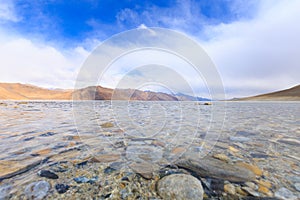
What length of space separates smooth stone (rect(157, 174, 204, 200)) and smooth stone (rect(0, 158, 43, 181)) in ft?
5.34

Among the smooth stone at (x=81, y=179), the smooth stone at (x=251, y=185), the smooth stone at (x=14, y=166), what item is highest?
the smooth stone at (x=251, y=185)

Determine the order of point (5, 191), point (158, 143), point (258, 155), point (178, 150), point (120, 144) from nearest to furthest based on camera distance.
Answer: point (5, 191)
point (258, 155)
point (178, 150)
point (120, 144)
point (158, 143)

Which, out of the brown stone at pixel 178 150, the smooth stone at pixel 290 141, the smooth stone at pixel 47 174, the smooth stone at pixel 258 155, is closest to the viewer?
the smooth stone at pixel 47 174

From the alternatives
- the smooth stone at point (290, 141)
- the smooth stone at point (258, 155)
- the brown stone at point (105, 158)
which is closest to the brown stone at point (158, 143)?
the brown stone at point (105, 158)

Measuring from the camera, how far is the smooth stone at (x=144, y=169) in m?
1.73

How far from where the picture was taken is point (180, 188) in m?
1.41

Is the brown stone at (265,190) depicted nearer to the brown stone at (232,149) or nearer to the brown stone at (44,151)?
the brown stone at (232,149)

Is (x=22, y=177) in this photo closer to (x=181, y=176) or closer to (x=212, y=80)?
(x=181, y=176)

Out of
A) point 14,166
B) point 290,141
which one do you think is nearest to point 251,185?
point 290,141

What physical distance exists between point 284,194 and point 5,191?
101 inches

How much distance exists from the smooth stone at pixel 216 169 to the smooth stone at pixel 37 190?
4.85ft

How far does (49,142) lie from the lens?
2900 mm

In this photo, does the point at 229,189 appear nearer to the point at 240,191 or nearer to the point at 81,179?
the point at 240,191

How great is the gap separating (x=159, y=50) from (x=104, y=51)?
48.8 inches
